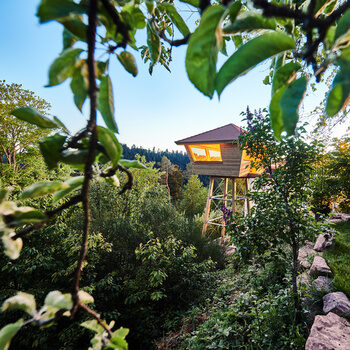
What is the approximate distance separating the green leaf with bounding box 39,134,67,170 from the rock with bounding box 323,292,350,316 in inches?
98.8

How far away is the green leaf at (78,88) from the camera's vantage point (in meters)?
0.18

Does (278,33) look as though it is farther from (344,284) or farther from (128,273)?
(128,273)

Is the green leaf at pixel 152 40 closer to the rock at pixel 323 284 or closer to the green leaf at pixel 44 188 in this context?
the green leaf at pixel 44 188

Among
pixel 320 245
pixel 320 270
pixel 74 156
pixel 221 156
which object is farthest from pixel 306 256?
pixel 74 156

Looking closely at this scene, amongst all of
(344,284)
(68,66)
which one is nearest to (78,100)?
(68,66)

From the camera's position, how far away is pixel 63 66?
0.17 meters

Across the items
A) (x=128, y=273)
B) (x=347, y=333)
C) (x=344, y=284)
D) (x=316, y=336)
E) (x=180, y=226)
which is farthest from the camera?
(x=180, y=226)

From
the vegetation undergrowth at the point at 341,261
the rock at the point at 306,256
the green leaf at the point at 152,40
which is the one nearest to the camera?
the green leaf at the point at 152,40

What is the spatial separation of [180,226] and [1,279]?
3079 millimetres

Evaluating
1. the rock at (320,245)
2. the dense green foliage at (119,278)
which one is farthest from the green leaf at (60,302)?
the rock at (320,245)

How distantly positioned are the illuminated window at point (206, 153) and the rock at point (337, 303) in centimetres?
363

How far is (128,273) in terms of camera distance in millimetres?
3258

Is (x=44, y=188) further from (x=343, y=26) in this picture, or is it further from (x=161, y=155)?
(x=161, y=155)

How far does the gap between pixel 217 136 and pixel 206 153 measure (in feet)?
2.15
